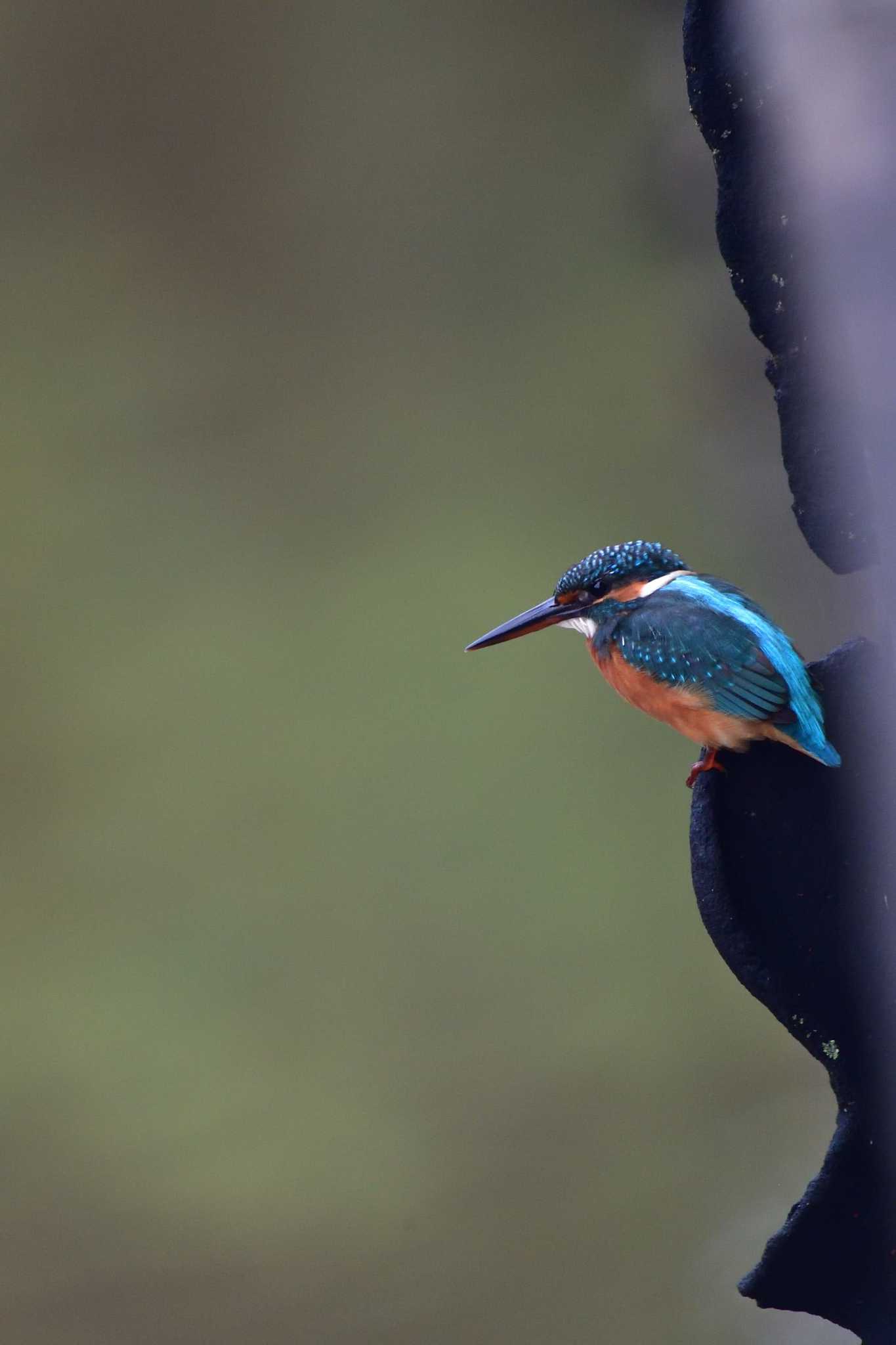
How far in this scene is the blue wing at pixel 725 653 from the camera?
0.48m

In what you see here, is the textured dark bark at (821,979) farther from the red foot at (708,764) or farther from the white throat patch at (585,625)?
the white throat patch at (585,625)

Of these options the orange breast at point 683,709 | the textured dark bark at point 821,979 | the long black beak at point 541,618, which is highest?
the long black beak at point 541,618

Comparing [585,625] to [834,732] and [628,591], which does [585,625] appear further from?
[834,732]

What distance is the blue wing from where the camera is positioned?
18.8 inches

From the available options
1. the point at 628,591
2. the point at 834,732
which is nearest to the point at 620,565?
the point at 628,591

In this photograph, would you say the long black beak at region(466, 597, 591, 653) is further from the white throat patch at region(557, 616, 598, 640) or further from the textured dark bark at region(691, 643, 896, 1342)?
the textured dark bark at region(691, 643, 896, 1342)

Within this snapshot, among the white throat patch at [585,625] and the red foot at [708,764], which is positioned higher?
the white throat patch at [585,625]

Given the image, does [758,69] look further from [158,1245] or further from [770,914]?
[158,1245]

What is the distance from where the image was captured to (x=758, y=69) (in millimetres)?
460

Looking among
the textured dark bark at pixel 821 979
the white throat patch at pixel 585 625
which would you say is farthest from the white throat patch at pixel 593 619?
the textured dark bark at pixel 821 979

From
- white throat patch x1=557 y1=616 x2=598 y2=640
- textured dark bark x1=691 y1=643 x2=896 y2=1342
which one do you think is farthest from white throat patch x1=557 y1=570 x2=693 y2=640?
textured dark bark x1=691 y1=643 x2=896 y2=1342

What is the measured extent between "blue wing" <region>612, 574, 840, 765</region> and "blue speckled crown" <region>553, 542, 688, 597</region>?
A: 0.01 metres

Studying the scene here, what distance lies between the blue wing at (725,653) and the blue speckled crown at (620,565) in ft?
0.04

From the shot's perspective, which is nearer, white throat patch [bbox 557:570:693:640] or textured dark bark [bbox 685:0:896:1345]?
textured dark bark [bbox 685:0:896:1345]
